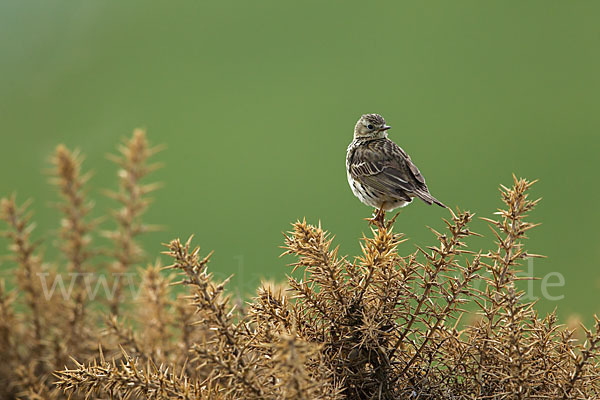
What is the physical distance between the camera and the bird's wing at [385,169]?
329 cm

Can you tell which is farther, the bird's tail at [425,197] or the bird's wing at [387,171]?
the bird's wing at [387,171]

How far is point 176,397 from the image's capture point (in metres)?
1.21

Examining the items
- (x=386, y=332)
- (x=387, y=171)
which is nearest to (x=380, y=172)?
(x=387, y=171)

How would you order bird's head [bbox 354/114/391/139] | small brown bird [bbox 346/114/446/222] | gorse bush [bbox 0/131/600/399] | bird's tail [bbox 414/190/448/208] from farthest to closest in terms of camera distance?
bird's head [bbox 354/114/391/139] → small brown bird [bbox 346/114/446/222] → bird's tail [bbox 414/190/448/208] → gorse bush [bbox 0/131/600/399]

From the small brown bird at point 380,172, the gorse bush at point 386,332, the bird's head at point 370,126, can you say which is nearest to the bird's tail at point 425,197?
the small brown bird at point 380,172

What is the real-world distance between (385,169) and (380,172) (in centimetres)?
7

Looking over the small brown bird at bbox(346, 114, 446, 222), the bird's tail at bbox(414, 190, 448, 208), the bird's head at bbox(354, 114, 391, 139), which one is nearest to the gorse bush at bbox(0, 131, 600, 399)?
the small brown bird at bbox(346, 114, 446, 222)

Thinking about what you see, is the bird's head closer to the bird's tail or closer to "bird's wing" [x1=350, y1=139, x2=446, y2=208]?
"bird's wing" [x1=350, y1=139, x2=446, y2=208]

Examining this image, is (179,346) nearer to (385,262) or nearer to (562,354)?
(385,262)

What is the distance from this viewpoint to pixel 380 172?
3506 mm

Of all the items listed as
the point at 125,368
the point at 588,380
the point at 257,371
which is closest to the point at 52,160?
the point at 125,368

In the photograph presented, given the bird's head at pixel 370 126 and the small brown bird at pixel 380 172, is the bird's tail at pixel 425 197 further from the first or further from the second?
the bird's head at pixel 370 126

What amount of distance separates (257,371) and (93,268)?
1.52m

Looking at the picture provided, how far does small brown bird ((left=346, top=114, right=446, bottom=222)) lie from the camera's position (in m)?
3.22
